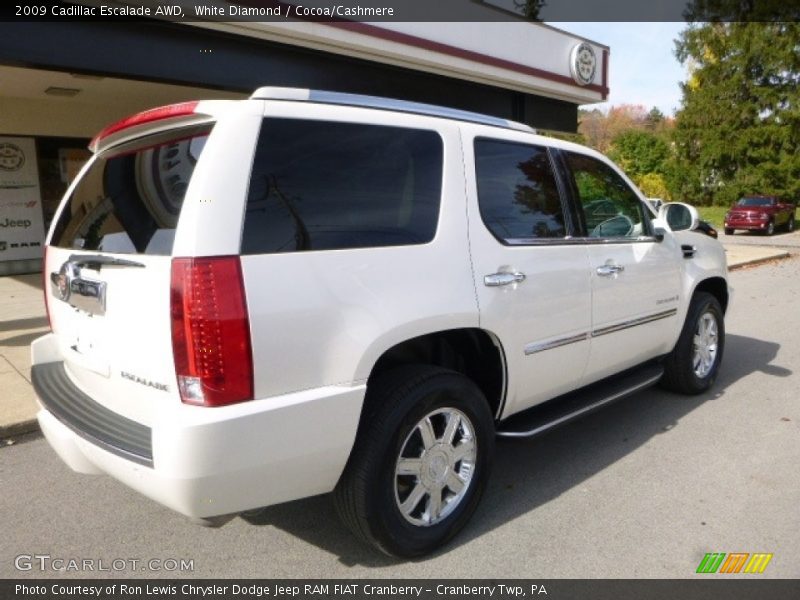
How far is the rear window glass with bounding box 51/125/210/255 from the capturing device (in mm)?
2275

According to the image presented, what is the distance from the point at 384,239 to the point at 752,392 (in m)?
3.99

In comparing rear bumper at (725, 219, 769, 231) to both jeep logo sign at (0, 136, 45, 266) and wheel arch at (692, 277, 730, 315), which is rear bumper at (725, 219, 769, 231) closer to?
wheel arch at (692, 277, 730, 315)

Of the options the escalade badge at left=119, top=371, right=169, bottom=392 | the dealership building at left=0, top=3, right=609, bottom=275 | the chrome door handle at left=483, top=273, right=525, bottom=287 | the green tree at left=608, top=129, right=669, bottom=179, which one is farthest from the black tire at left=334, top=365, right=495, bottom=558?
the green tree at left=608, top=129, right=669, bottom=179

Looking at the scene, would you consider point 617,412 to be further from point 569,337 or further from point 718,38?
point 718,38

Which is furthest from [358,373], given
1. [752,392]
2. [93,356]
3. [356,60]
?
[356,60]

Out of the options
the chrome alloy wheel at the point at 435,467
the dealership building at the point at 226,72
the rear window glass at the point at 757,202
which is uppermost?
the dealership building at the point at 226,72

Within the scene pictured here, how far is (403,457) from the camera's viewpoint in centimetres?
271

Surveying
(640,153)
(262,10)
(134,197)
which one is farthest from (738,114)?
(134,197)

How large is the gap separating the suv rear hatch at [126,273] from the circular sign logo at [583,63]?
39.3 ft

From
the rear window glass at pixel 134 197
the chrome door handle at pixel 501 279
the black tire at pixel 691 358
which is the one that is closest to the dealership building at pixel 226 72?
the rear window glass at pixel 134 197

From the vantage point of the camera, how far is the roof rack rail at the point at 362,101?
2408mm

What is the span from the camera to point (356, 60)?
364 inches

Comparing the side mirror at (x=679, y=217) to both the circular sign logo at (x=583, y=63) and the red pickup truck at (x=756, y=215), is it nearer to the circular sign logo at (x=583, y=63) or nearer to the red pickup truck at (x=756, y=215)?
the circular sign logo at (x=583, y=63)

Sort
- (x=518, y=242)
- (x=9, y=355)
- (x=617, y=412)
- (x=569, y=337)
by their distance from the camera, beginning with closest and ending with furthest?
(x=518, y=242), (x=569, y=337), (x=617, y=412), (x=9, y=355)
